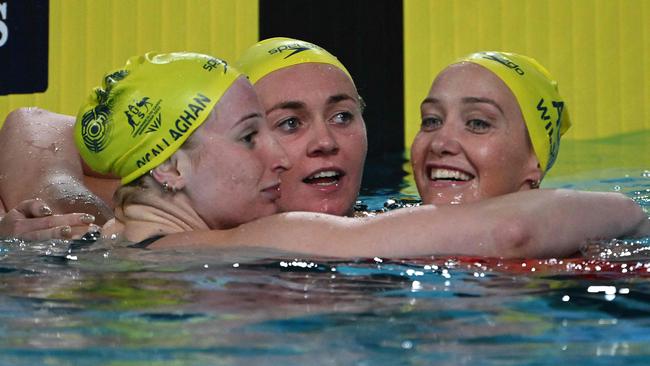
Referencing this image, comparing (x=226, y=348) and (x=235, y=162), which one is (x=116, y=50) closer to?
(x=235, y=162)

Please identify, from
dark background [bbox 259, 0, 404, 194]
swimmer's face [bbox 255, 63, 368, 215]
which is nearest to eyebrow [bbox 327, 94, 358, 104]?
swimmer's face [bbox 255, 63, 368, 215]

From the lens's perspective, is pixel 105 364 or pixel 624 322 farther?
pixel 624 322

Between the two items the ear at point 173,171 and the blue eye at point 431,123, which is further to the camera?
the blue eye at point 431,123

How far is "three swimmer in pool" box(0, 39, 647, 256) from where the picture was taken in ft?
9.69

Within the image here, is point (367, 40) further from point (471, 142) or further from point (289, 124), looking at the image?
point (471, 142)

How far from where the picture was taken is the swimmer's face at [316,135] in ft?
11.6

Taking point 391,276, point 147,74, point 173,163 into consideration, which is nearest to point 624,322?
point 391,276

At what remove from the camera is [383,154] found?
7352mm

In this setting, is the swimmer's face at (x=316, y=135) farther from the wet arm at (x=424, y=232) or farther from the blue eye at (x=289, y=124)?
the wet arm at (x=424, y=232)

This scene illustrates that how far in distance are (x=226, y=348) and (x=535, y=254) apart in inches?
48.2

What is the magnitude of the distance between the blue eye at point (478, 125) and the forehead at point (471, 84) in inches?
3.5

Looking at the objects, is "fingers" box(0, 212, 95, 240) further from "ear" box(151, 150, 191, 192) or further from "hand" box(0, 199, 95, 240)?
"ear" box(151, 150, 191, 192)

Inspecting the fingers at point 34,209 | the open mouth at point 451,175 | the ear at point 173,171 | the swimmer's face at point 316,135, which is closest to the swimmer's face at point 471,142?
the open mouth at point 451,175

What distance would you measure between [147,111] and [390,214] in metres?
0.76
